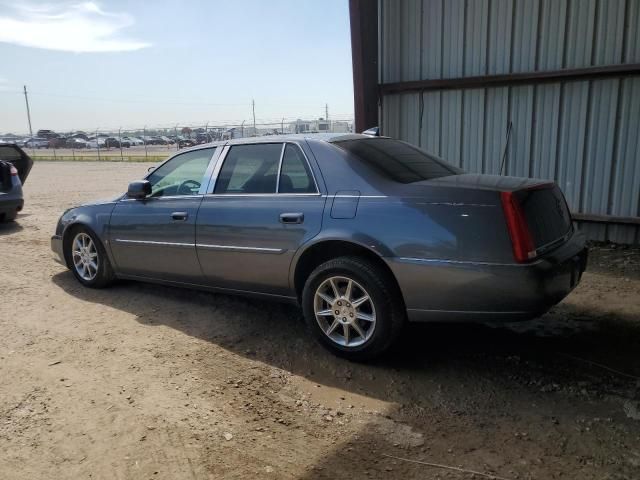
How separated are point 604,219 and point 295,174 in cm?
501

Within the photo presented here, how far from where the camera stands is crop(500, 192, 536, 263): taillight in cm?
319

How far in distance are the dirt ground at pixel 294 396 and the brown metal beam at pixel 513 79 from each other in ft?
10.6

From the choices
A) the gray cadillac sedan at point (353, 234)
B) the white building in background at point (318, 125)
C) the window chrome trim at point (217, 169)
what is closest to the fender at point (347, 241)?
the gray cadillac sedan at point (353, 234)

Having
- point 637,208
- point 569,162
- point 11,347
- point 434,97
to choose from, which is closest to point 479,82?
point 434,97

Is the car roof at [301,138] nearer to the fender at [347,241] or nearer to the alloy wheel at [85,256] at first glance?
the fender at [347,241]

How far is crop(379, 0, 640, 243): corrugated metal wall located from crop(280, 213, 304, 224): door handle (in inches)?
200

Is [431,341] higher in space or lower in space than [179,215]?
lower

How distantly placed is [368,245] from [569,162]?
507 centimetres

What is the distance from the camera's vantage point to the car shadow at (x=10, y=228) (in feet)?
29.1

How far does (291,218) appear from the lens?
3980 millimetres

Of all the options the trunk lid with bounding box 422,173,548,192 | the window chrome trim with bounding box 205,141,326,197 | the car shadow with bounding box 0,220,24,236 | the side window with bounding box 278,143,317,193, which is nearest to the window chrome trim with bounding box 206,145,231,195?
the window chrome trim with bounding box 205,141,326,197

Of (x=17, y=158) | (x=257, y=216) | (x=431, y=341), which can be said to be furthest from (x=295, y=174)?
(x=17, y=158)

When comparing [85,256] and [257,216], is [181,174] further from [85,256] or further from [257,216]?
[85,256]

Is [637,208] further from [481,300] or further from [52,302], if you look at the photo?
[52,302]
